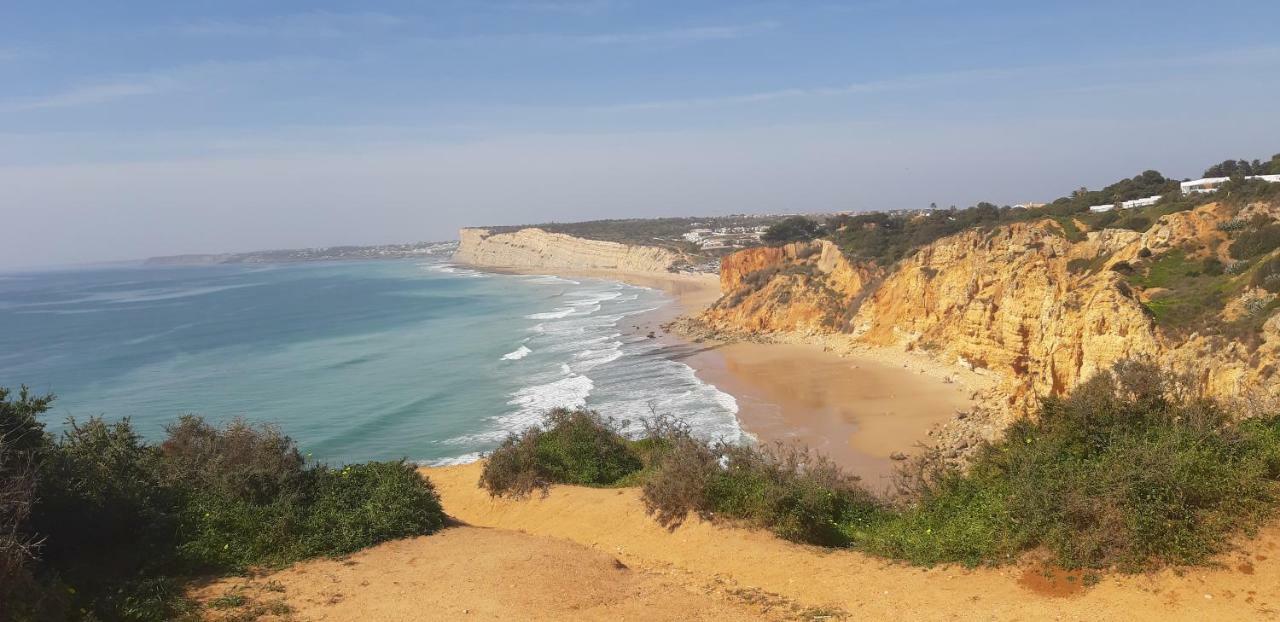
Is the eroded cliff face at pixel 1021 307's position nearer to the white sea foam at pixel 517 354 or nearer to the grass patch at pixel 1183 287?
the grass patch at pixel 1183 287

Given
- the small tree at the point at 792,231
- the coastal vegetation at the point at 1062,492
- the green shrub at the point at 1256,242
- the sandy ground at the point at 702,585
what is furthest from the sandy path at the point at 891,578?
the small tree at the point at 792,231

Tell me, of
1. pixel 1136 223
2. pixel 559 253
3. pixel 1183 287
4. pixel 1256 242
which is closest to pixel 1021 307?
pixel 1183 287

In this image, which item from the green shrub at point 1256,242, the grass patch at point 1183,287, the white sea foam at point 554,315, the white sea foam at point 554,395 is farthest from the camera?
the white sea foam at point 554,315

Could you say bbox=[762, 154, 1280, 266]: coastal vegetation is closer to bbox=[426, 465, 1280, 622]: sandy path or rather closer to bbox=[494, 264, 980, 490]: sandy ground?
bbox=[494, 264, 980, 490]: sandy ground

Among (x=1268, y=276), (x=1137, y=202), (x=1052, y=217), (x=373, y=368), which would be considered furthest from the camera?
(x=373, y=368)

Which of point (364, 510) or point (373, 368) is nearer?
point (364, 510)

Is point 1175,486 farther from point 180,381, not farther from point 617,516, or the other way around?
point 180,381

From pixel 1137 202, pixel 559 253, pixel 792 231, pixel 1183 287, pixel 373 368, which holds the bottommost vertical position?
pixel 373 368

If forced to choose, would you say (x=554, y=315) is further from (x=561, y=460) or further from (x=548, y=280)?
(x=561, y=460)
